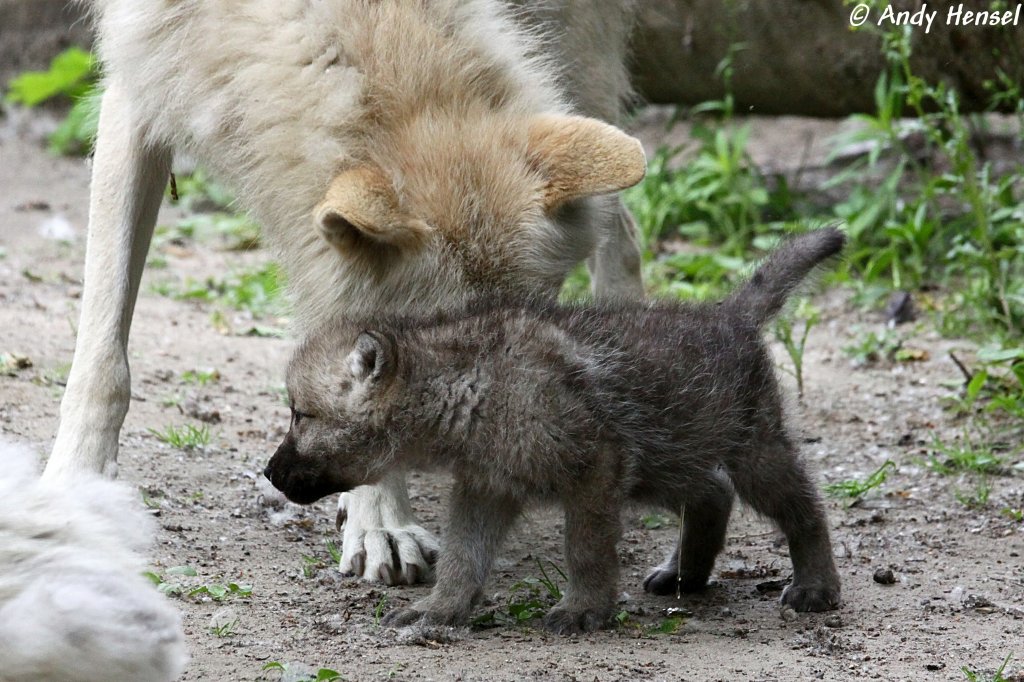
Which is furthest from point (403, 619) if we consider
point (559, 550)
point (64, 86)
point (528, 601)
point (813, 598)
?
point (64, 86)

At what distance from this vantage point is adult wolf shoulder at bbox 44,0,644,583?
341 centimetres

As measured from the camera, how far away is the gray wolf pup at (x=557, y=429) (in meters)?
3.30

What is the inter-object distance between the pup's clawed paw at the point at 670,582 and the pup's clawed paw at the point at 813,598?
279mm

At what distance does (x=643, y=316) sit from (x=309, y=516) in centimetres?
158

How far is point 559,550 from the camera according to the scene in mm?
4348

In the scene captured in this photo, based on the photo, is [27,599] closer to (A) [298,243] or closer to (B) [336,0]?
(A) [298,243]

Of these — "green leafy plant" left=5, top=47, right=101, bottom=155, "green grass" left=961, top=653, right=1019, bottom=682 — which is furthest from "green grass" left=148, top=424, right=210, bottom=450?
"green leafy plant" left=5, top=47, right=101, bottom=155

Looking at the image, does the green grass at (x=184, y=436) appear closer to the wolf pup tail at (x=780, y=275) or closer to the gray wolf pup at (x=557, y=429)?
the gray wolf pup at (x=557, y=429)

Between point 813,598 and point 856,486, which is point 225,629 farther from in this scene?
point 856,486

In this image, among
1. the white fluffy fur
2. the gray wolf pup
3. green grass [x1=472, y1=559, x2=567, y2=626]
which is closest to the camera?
the white fluffy fur

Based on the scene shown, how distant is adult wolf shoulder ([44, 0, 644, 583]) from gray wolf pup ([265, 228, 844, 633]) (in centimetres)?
16

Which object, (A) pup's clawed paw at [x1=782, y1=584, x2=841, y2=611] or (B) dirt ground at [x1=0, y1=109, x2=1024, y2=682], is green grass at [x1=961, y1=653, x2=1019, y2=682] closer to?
(B) dirt ground at [x1=0, y1=109, x2=1024, y2=682]

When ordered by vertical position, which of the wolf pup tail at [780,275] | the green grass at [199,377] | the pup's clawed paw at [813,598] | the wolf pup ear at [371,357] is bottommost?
the green grass at [199,377]

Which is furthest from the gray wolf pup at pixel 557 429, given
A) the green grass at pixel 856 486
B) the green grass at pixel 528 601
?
the green grass at pixel 856 486
